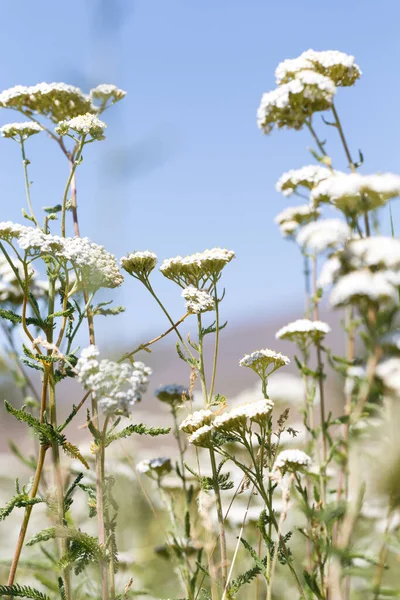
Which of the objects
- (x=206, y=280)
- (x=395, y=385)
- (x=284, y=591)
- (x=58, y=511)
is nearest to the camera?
(x=395, y=385)

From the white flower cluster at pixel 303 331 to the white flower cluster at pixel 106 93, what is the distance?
167cm

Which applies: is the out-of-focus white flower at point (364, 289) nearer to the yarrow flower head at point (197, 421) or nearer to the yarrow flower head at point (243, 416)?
the yarrow flower head at point (243, 416)

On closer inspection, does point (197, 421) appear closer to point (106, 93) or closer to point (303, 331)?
point (303, 331)

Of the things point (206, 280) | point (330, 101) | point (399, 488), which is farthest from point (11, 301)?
point (399, 488)

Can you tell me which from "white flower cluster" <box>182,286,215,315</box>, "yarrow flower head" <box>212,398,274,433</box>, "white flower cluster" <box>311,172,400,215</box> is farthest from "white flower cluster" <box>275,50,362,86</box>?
"yarrow flower head" <box>212,398,274,433</box>

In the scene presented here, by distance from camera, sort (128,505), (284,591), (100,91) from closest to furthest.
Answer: (128,505)
(100,91)
(284,591)

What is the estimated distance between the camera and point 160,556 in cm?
343

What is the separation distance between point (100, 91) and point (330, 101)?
63.0 inches

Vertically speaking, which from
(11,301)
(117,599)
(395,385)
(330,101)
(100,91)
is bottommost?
(117,599)

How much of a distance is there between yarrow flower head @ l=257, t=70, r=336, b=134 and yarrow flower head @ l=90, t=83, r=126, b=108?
1.23 metres

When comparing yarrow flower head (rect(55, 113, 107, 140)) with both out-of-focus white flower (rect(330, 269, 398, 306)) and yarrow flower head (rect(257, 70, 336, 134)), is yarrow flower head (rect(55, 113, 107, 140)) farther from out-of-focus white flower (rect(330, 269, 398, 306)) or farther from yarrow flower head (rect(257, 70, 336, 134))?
out-of-focus white flower (rect(330, 269, 398, 306))

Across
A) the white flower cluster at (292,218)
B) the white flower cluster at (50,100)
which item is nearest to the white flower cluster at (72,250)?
A: the white flower cluster at (50,100)

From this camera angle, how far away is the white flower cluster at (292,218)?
4.28 m

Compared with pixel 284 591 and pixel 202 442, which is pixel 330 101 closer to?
pixel 202 442
